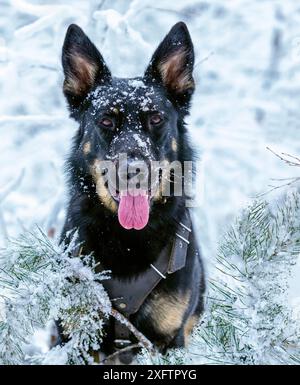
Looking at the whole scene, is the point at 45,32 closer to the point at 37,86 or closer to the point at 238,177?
the point at 37,86

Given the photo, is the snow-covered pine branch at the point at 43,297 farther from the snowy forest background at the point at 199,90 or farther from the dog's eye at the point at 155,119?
the snowy forest background at the point at 199,90

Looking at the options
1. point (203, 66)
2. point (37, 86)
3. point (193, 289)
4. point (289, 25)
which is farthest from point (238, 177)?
point (193, 289)

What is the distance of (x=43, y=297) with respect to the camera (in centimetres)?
183

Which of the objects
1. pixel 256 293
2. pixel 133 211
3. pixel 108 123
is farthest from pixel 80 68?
pixel 256 293

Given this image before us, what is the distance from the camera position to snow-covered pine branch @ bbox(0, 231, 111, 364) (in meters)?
1.82

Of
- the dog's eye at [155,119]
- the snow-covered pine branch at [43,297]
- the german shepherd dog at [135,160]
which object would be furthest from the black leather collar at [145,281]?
the snow-covered pine branch at [43,297]

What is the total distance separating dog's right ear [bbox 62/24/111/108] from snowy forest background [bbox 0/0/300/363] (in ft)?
9.56

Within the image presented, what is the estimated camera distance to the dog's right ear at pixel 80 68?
11.0 ft

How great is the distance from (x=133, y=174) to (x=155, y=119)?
1.51ft

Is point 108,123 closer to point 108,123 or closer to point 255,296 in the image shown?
point 108,123

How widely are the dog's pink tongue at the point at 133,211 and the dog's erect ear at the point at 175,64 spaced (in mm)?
782

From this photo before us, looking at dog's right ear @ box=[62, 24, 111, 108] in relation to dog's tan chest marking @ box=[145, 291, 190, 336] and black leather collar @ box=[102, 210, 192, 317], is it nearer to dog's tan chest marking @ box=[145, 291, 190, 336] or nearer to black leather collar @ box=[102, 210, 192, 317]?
black leather collar @ box=[102, 210, 192, 317]

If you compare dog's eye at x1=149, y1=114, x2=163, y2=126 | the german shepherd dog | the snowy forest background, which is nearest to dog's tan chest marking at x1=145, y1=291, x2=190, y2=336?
the german shepherd dog

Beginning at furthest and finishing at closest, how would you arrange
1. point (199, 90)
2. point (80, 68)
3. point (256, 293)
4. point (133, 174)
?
point (199, 90) < point (80, 68) < point (133, 174) < point (256, 293)
